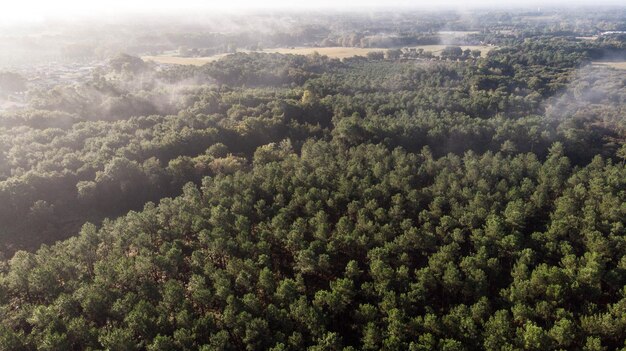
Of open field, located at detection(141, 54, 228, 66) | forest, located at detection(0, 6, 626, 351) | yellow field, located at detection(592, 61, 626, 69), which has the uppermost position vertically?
open field, located at detection(141, 54, 228, 66)

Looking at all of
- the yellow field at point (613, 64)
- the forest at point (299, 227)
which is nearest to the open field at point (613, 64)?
the yellow field at point (613, 64)

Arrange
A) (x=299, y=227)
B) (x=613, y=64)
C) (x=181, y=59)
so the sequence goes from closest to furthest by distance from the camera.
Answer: (x=299, y=227) → (x=181, y=59) → (x=613, y=64)

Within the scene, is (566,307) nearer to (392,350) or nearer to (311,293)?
(392,350)

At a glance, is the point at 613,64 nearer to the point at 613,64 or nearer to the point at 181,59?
the point at 613,64

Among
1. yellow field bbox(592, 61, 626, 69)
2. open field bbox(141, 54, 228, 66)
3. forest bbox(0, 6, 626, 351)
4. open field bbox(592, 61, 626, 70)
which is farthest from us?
yellow field bbox(592, 61, 626, 69)

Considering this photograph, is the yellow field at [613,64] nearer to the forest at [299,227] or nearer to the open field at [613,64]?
the open field at [613,64]

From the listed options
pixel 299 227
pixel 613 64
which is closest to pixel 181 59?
pixel 299 227

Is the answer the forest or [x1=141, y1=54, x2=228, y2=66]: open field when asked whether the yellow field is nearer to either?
the forest

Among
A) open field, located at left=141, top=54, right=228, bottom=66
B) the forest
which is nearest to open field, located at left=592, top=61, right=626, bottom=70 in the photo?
the forest
